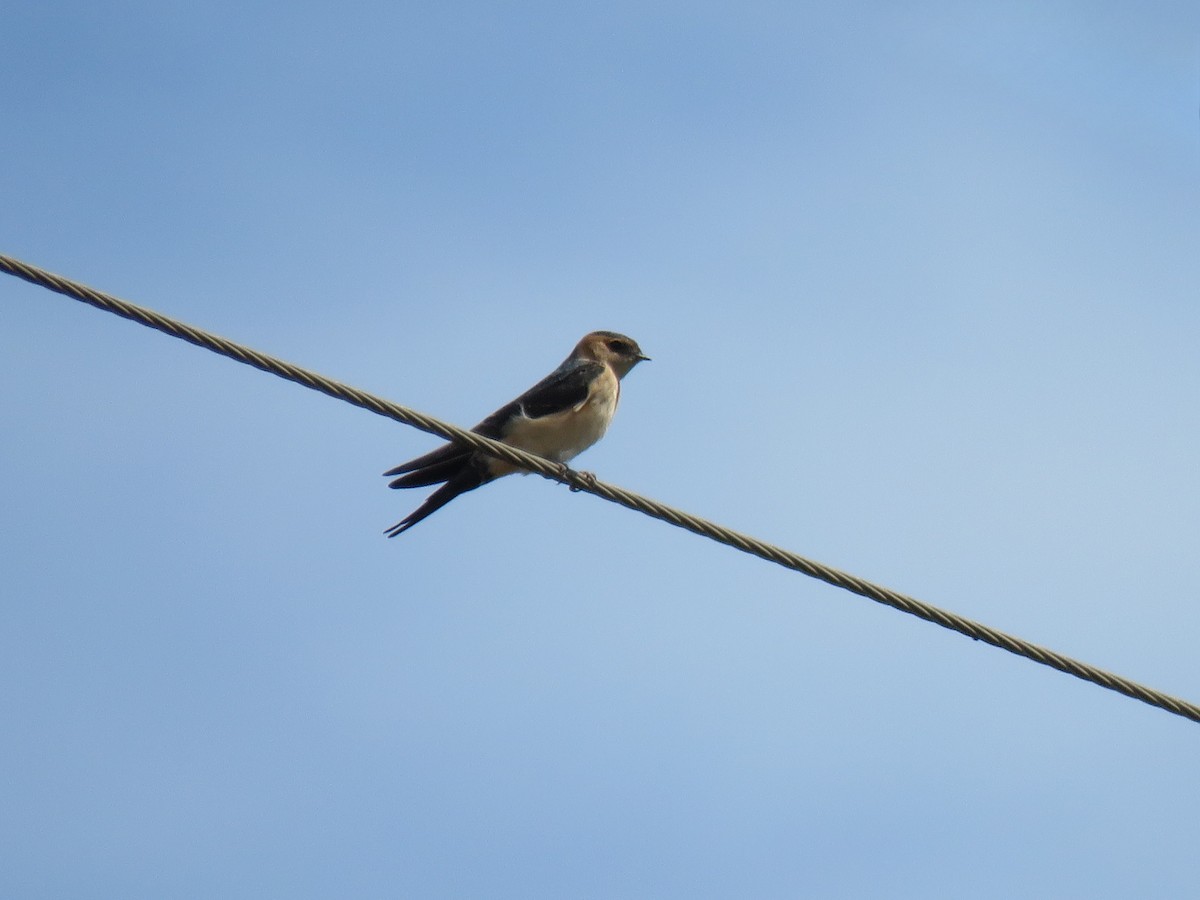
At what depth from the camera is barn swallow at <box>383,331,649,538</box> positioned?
7.87 m

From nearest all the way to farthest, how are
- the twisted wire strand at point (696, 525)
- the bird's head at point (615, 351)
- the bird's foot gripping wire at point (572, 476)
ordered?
1. the twisted wire strand at point (696, 525)
2. the bird's foot gripping wire at point (572, 476)
3. the bird's head at point (615, 351)

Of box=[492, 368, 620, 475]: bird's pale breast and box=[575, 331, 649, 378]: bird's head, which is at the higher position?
box=[575, 331, 649, 378]: bird's head

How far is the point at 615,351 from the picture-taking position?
9555mm

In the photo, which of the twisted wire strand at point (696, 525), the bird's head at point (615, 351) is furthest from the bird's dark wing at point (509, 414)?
the twisted wire strand at point (696, 525)

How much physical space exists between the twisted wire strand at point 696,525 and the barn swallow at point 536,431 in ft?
8.54

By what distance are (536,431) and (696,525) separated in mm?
3242

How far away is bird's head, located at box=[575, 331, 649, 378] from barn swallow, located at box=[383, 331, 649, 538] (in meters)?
0.41

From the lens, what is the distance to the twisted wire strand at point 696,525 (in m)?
4.62

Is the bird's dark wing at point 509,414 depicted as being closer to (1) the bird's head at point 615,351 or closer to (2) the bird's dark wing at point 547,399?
(2) the bird's dark wing at point 547,399

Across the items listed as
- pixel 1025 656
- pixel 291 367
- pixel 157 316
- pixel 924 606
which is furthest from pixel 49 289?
pixel 1025 656

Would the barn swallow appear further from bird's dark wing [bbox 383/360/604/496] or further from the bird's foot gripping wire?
the bird's foot gripping wire

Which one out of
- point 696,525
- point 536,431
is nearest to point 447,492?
point 536,431

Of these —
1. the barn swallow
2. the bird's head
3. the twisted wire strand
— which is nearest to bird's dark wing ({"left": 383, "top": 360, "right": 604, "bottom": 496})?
the barn swallow

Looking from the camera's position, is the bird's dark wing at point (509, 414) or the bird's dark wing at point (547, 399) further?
the bird's dark wing at point (547, 399)
